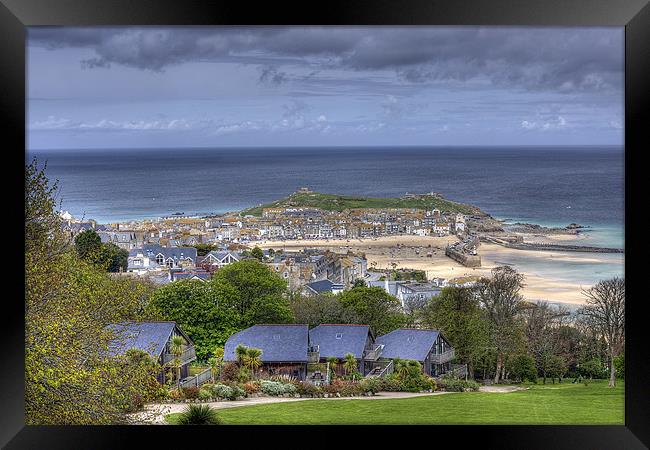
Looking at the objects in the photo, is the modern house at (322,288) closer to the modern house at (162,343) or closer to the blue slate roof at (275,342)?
the blue slate roof at (275,342)

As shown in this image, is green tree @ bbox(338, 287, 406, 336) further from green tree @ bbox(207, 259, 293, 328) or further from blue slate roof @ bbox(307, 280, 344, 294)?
green tree @ bbox(207, 259, 293, 328)

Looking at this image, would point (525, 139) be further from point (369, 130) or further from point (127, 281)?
point (127, 281)

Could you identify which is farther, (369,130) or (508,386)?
(369,130)

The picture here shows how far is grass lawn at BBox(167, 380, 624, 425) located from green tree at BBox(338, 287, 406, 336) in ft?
2.22

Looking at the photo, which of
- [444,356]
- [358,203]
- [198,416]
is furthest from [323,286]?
[198,416]

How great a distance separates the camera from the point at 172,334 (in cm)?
659

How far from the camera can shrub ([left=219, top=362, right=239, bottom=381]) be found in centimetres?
646

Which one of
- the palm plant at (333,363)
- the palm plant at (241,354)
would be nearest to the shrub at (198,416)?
the palm plant at (241,354)

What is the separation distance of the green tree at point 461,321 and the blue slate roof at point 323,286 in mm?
794

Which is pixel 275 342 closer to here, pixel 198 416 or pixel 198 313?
pixel 198 313

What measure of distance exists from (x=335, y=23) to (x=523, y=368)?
3895 millimetres

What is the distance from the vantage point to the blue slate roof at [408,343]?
6.47m
